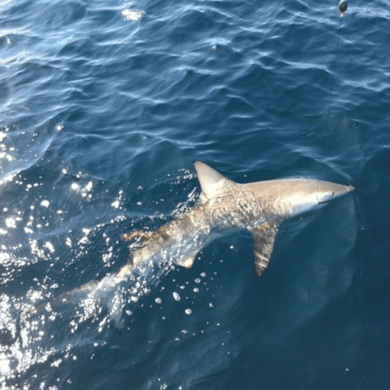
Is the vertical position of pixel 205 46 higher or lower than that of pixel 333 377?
higher

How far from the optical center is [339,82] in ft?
35.5

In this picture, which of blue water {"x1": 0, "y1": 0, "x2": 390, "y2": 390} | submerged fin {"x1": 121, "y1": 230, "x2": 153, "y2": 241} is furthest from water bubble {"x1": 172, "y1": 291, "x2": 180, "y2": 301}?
submerged fin {"x1": 121, "y1": 230, "x2": 153, "y2": 241}

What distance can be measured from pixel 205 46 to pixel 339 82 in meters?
4.42

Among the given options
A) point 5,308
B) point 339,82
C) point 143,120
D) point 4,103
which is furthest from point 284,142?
point 4,103

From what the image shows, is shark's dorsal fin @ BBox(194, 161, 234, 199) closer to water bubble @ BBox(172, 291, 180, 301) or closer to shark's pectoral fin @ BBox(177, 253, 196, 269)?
shark's pectoral fin @ BBox(177, 253, 196, 269)

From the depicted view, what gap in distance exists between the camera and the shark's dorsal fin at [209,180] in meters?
7.96

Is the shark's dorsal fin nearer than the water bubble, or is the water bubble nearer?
the water bubble

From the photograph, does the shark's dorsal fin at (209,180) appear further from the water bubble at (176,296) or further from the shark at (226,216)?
the water bubble at (176,296)

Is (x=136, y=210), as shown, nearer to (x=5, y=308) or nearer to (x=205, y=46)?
(x=5, y=308)

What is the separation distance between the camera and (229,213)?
7738 millimetres

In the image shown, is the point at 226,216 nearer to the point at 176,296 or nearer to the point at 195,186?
the point at 195,186

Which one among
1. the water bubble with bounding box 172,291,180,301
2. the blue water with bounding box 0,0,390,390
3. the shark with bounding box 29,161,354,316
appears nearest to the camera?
the blue water with bounding box 0,0,390,390

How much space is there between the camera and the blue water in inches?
234

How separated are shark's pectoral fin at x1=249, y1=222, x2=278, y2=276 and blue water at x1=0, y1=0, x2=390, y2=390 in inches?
7.0
